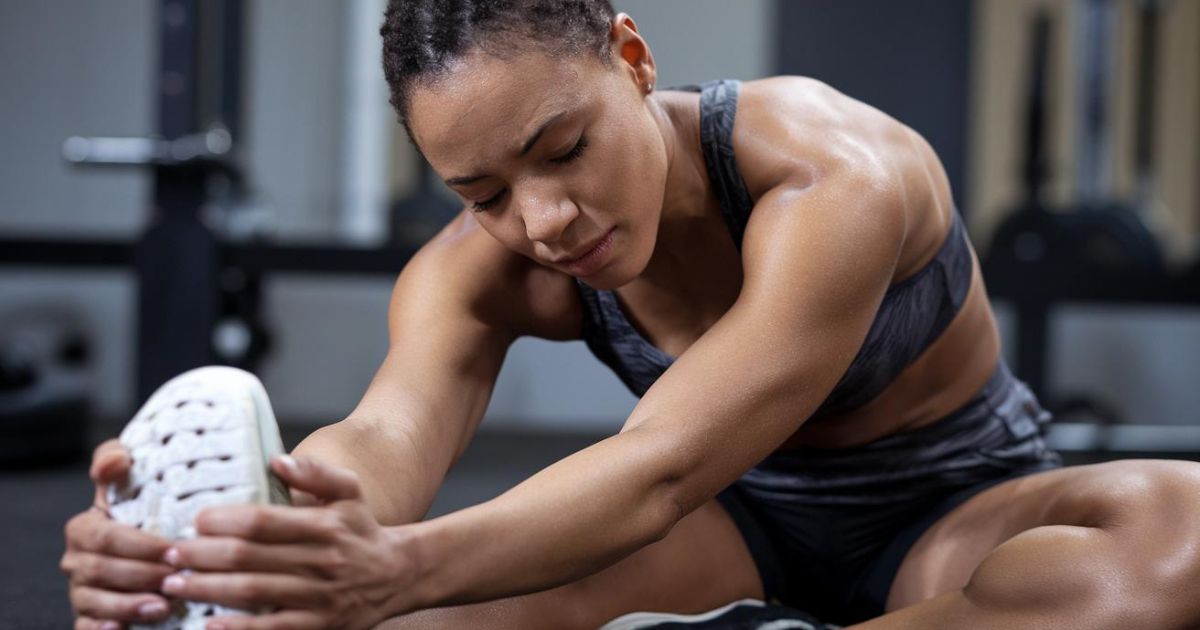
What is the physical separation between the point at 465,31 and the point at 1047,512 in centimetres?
72

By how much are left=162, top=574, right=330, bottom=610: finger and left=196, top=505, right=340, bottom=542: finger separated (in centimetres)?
3

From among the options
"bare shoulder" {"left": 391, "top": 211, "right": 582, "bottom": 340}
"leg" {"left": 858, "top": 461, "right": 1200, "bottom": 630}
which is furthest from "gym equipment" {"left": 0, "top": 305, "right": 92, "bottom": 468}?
"leg" {"left": 858, "top": 461, "right": 1200, "bottom": 630}

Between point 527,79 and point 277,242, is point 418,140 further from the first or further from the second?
point 277,242

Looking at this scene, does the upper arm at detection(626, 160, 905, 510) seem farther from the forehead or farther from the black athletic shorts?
the black athletic shorts

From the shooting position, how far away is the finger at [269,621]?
845 millimetres

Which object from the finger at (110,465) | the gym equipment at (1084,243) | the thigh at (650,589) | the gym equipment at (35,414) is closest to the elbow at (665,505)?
the thigh at (650,589)

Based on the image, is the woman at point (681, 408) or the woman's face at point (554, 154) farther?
the woman's face at point (554, 154)

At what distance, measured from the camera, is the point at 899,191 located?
3.78 ft

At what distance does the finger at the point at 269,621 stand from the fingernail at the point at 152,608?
38mm

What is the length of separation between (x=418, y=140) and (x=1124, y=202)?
3.50m

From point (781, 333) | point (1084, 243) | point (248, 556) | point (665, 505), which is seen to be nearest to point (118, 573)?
point (248, 556)

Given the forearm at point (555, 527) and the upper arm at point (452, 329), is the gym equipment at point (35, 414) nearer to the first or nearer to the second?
the upper arm at point (452, 329)

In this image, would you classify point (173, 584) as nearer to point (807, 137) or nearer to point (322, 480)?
point (322, 480)

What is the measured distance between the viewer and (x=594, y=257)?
1120mm
